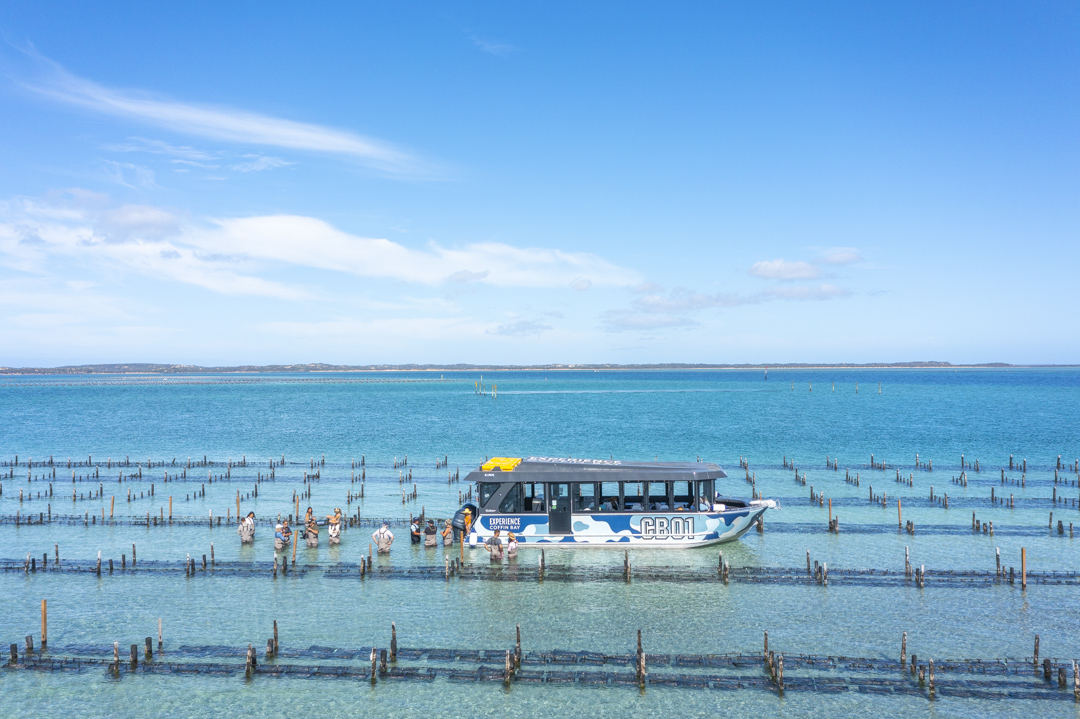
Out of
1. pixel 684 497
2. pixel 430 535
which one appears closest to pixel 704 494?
pixel 684 497

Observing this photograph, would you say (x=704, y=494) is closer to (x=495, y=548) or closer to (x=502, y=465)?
(x=502, y=465)

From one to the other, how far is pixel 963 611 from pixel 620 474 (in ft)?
46.4

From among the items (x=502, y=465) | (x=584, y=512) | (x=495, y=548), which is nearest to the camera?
(x=495, y=548)

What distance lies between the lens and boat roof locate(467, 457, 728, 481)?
3375 cm

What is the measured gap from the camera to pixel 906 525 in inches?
1537

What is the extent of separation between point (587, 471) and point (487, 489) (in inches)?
189

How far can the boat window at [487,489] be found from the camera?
34.3 meters

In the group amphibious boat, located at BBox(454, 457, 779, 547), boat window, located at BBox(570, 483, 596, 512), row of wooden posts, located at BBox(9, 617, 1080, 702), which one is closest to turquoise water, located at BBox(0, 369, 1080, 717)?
row of wooden posts, located at BBox(9, 617, 1080, 702)

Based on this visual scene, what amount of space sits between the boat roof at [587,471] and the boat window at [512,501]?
593 mm

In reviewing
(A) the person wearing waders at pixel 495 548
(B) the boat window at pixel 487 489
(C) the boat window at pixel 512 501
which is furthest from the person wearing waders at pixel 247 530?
(C) the boat window at pixel 512 501

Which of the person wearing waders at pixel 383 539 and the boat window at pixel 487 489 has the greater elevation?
the boat window at pixel 487 489

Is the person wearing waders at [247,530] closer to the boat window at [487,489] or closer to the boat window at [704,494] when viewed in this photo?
the boat window at [487,489]

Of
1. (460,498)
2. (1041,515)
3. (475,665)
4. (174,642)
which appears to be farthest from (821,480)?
(174,642)

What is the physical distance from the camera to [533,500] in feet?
115
